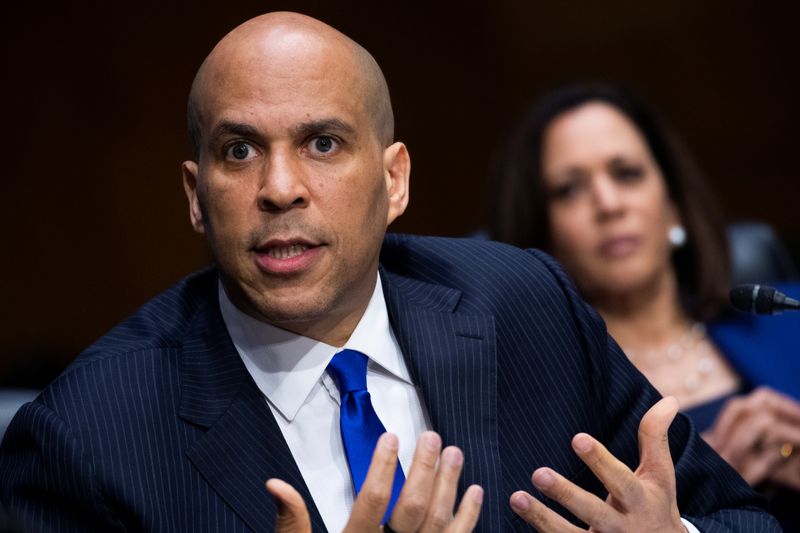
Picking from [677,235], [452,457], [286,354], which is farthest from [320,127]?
[677,235]

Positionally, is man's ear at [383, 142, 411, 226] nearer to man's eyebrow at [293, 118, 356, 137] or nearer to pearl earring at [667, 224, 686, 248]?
man's eyebrow at [293, 118, 356, 137]

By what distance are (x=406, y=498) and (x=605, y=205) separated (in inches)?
54.8

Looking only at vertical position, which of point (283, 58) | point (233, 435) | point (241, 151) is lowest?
point (233, 435)

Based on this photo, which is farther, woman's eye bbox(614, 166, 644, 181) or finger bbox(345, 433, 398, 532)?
woman's eye bbox(614, 166, 644, 181)

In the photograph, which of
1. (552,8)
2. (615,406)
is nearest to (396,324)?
(615,406)

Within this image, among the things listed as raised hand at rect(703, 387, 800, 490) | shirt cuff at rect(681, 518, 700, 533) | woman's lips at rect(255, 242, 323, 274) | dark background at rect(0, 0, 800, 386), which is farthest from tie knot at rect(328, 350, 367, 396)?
dark background at rect(0, 0, 800, 386)

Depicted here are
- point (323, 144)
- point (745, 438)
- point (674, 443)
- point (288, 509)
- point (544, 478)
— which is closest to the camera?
point (288, 509)

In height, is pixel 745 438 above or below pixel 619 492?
below

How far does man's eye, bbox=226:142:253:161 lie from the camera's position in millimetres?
1269

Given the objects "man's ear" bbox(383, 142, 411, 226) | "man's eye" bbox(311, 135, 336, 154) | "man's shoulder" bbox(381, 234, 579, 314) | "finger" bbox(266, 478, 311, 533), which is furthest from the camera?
"man's shoulder" bbox(381, 234, 579, 314)

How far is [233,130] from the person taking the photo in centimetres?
125

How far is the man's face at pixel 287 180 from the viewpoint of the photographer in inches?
49.0

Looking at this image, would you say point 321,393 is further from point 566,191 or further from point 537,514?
point 566,191

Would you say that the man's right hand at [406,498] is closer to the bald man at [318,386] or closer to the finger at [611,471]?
the bald man at [318,386]
